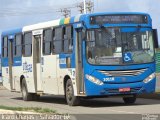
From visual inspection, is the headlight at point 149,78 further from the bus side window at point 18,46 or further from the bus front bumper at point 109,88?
the bus side window at point 18,46

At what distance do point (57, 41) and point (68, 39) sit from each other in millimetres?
1112

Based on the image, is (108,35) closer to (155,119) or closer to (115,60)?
(115,60)

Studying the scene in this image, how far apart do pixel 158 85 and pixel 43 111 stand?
14.2 meters

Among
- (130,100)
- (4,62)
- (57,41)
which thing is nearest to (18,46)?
(4,62)

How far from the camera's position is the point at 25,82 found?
25078mm

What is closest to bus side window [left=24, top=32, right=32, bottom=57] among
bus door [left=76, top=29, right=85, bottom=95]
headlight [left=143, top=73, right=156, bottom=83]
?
bus door [left=76, top=29, right=85, bottom=95]

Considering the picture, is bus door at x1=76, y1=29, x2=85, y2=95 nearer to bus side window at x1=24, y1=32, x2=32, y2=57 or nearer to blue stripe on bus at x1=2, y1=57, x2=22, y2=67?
bus side window at x1=24, y1=32, x2=32, y2=57

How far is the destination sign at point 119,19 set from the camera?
62.7 feet

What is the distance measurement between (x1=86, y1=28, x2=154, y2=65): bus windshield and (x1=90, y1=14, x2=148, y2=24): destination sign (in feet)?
0.98

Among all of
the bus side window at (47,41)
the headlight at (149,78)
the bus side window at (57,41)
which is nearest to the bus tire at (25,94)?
the bus side window at (47,41)

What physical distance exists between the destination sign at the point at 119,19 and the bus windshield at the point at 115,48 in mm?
299

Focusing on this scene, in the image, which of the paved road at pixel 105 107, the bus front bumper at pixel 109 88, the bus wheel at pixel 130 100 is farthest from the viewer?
the bus wheel at pixel 130 100

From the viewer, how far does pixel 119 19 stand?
19.3 meters

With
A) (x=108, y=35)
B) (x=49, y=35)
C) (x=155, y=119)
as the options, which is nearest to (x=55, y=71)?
(x=49, y=35)
